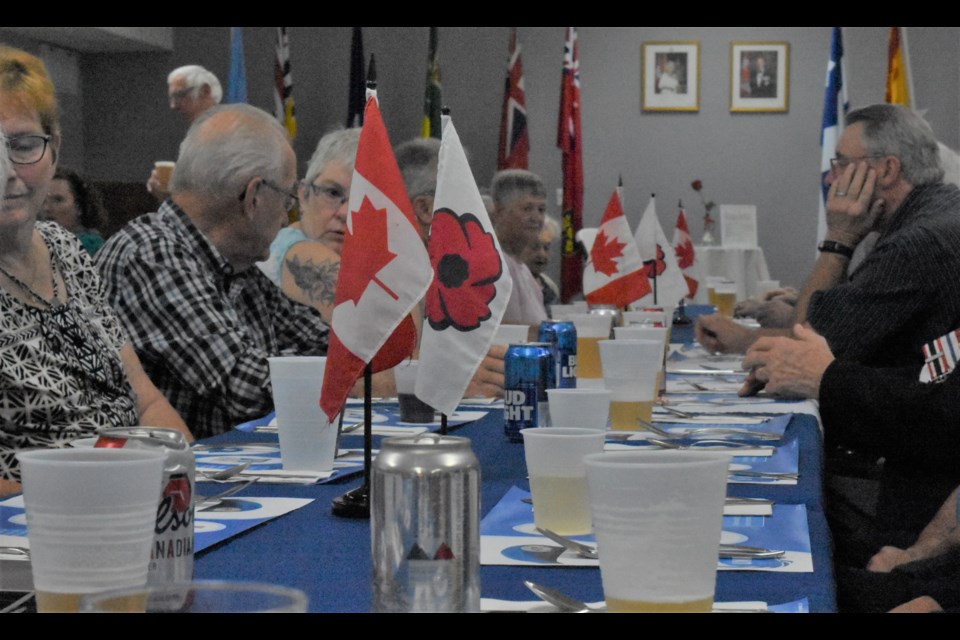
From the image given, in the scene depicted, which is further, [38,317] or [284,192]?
[284,192]

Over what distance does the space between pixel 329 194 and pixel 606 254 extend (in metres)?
0.90

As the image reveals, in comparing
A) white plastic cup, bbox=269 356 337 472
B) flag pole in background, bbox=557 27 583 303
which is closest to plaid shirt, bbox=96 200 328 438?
white plastic cup, bbox=269 356 337 472

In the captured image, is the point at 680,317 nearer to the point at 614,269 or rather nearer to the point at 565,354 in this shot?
the point at 614,269

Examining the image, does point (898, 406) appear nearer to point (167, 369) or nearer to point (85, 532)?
point (167, 369)

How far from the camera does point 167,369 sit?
8.18ft

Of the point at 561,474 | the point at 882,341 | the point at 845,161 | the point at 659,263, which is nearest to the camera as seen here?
the point at 561,474

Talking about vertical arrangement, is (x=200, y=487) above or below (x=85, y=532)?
below

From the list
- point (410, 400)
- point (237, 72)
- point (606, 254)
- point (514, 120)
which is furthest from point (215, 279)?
point (237, 72)

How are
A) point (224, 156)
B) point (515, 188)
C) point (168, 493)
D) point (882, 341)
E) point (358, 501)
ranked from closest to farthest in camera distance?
point (168, 493), point (358, 501), point (882, 341), point (224, 156), point (515, 188)

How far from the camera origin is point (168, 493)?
2.88ft

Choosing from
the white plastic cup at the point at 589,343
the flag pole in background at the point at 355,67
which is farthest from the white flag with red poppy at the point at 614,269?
the flag pole in background at the point at 355,67

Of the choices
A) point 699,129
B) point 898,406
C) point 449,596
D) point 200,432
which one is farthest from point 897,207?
point 699,129

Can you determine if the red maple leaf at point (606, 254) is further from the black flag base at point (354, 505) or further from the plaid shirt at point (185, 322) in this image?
the black flag base at point (354, 505)
